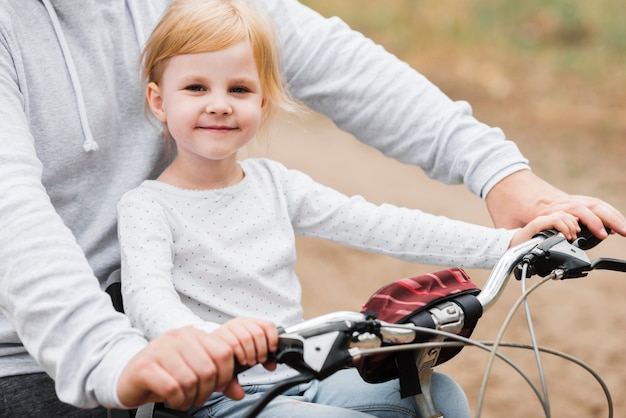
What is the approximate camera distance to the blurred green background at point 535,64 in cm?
661

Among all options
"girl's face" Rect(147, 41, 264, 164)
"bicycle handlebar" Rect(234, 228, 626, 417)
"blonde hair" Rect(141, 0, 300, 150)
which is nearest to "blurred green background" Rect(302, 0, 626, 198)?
"blonde hair" Rect(141, 0, 300, 150)

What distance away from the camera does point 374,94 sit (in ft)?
7.46

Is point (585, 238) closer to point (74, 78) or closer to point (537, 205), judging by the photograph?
point (537, 205)

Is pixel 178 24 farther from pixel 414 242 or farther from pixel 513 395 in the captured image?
pixel 513 395

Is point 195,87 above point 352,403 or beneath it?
above

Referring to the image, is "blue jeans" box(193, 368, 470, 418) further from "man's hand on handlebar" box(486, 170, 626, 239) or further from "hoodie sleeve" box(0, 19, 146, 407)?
"man's hand on handlebar" box(486, 170, 626, 239)

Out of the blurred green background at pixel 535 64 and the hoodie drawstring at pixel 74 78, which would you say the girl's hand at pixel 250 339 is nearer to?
the hoodie drawstring at pixel 74 78

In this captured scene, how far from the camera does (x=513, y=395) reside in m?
3.98

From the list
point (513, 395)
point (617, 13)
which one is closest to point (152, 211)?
point (513, 395)

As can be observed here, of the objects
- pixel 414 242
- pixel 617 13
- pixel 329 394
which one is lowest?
pixel 329 394

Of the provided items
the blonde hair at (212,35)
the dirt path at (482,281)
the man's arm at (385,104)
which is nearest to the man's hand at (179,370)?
the blonde hair at (212,35)

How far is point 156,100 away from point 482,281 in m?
3.30

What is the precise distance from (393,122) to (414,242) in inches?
15.9

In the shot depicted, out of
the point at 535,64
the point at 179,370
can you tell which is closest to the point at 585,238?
the point at 179,370
